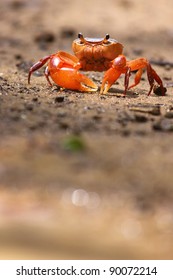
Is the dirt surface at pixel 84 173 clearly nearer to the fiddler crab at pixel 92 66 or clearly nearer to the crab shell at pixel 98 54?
the fiddler crab at pixel 92 66

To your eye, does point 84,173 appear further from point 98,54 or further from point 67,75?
point 98,54

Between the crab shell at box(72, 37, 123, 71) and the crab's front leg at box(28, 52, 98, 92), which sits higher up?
the crab shell at box(72, 37, 123, 71)

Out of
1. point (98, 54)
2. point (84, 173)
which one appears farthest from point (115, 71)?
point (84, 173)

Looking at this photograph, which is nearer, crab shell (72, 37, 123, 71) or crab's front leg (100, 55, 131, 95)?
crab's front leg (100, 55, 131, 95)

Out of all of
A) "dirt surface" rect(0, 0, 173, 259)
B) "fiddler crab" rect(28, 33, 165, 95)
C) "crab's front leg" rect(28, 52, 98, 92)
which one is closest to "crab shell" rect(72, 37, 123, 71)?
"fiddler crab" rect(28, 33, 165, 95)

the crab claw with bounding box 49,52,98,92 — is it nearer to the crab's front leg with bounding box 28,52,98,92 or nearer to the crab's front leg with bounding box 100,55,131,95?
the crab's front leg with bounding box 28,52,98,92

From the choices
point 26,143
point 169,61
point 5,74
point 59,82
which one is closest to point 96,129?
point 26,143

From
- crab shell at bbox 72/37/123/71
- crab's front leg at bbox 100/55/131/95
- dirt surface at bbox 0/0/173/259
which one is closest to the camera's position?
dirt surface at bbox 0/0/173/259
